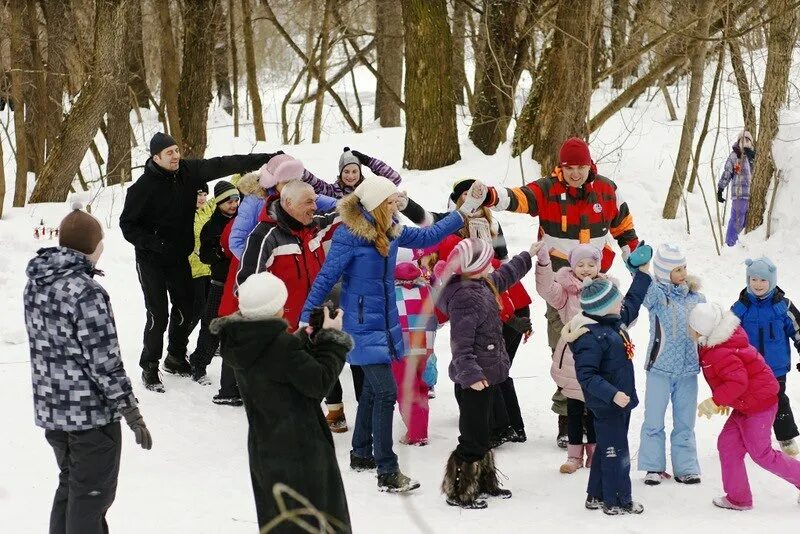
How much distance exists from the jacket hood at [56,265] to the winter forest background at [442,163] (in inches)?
63.1

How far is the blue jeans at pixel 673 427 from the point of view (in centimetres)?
593

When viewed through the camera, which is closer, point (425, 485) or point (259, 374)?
point (259, 374)

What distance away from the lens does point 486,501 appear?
556cm

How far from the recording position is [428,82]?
13.1 meters

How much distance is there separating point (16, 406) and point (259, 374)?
350cm

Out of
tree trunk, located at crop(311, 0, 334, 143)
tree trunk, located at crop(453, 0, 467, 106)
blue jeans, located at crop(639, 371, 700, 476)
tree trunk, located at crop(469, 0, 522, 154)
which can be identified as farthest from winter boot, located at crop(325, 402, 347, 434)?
tree trunk, located at crop(311, 0, 334, 143)

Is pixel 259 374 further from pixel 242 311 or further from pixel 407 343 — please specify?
pixel 407 343

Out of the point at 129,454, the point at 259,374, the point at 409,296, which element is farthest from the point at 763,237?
the point at 259,374

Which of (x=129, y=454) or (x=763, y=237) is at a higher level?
(x=763, y=237)

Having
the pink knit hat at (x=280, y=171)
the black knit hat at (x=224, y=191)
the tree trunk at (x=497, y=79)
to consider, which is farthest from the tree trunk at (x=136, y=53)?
the pink knit hat at (x=280, y=171)

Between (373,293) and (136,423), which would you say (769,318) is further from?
(136,423)

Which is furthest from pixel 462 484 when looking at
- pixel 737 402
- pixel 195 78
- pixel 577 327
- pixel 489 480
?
pixel 195 78

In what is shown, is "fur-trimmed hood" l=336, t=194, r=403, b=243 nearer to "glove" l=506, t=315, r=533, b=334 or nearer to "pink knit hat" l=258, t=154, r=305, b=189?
"pink knit hat" l=258, t=154, r=305, b=189

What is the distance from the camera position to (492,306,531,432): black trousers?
6.36 m
